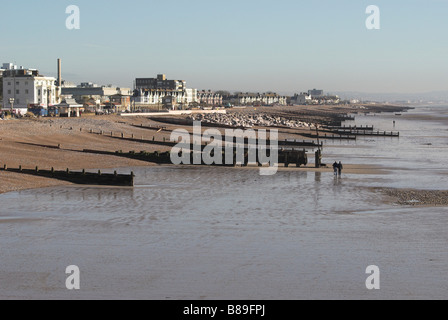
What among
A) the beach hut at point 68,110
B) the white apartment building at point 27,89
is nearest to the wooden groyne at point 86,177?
the beach hut at point 68,110

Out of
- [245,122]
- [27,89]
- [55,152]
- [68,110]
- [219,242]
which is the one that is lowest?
[219,242]

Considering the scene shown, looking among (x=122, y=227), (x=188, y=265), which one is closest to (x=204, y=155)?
(x=122, y=227)

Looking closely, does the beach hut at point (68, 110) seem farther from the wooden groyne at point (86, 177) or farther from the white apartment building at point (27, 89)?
the wooden groyne at point (86, 177)

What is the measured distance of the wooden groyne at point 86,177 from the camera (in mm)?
33347

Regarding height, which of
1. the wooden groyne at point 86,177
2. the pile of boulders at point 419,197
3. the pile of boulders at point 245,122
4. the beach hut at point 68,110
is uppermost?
the beach hut at point 68,110

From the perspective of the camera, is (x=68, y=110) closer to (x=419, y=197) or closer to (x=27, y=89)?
(x=27, y=89)

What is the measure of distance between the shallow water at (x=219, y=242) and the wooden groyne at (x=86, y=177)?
0.95m

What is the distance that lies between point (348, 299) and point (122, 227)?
35.5 ft

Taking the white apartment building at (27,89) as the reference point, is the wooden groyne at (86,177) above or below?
below

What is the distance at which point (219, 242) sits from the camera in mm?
20406

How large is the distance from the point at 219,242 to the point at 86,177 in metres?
15.7

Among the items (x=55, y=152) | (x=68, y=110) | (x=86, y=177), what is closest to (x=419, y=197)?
(x=86, y=177)

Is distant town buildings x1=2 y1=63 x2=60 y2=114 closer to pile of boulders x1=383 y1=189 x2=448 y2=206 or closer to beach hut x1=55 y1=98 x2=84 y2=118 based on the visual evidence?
beach hut x1=55 y1=98 x2=84 y2=118

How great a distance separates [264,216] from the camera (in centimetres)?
2544
